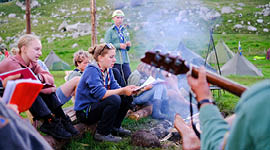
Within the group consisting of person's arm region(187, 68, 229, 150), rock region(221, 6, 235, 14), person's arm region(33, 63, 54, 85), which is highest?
rock region(221, 6, 235, 14)

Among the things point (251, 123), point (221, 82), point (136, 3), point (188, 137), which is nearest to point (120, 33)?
point (188, 137)

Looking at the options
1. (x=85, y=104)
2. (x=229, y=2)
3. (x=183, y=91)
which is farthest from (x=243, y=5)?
(x=85, y=104)

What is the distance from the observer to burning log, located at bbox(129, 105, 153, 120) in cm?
436

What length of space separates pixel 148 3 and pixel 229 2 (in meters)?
9.09

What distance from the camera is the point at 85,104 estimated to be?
3.31 meters

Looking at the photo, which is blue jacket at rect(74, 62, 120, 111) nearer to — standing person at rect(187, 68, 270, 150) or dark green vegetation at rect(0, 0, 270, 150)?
dark green vegetation at rect(0, 0, 270, 150)

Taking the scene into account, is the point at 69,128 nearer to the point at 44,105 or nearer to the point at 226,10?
the point at 44,105

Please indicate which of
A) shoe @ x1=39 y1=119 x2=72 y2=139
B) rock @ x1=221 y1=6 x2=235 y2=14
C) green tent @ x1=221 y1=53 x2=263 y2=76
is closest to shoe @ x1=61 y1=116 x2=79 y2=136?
shoe @ x1=39 y1=119 x2=72 y2=139

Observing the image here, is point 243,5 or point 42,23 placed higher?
point 243,5

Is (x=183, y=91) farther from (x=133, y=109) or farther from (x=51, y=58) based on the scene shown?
(x=51, y=58)

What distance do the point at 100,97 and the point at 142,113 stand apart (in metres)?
1.51

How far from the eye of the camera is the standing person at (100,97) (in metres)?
3.15

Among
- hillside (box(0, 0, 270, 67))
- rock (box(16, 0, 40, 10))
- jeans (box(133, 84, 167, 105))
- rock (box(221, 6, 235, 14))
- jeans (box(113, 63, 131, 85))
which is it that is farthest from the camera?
rock (box(16, 0, 40, 10))

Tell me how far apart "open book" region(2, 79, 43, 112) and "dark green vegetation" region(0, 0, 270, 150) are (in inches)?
51.6
